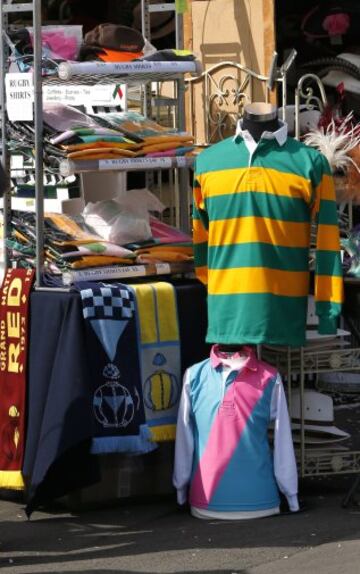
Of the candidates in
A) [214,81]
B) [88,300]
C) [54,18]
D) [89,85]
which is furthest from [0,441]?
[54,18]

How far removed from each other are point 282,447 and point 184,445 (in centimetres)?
43

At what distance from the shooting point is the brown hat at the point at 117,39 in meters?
6.68

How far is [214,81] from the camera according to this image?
305 inches

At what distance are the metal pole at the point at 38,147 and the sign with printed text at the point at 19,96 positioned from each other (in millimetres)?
78

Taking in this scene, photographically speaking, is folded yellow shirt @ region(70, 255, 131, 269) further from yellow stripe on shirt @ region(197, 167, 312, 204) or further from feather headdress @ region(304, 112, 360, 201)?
feather headdress @ region(304, 112, 360, 201)

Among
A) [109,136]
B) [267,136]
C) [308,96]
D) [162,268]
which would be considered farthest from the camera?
[308,96]

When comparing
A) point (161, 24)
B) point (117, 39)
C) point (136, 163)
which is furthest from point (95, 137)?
point (161, 24)

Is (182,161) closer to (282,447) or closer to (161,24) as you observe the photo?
(282,447)

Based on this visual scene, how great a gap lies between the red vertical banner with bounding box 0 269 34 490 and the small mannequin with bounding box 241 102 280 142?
1177 millimetres

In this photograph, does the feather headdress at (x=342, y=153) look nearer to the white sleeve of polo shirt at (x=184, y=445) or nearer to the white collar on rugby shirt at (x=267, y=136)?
the white collar on rugby shirt at (x=267, y=136)

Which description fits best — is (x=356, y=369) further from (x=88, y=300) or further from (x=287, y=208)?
(x=88, y=300)

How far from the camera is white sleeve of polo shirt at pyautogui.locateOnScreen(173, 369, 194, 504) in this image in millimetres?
6031

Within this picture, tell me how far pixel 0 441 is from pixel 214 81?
2.66 m

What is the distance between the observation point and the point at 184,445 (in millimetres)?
6027
